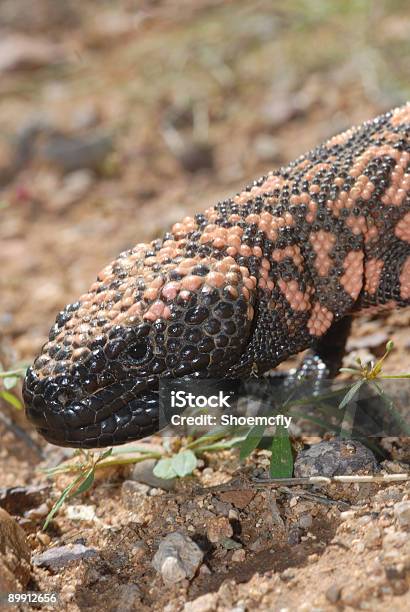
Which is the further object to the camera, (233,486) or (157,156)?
(157,156)

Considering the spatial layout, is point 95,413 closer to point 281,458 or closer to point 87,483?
point 87,483

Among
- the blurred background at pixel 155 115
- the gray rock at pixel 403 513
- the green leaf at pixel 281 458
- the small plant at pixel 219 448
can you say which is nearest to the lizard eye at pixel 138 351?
the small plant at pixel 219 448

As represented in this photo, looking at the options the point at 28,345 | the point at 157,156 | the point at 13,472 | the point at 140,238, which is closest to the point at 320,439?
the point at 13,472

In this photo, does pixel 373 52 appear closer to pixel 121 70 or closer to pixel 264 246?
pixel 121 70

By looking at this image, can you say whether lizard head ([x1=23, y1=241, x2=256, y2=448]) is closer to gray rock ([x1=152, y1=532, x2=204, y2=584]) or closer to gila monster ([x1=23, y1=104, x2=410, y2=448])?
gila monster ([x1=23, y1=104, x2=410, y2=448])

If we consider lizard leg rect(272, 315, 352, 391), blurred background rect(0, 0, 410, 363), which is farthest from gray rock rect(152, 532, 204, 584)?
blurred background rect(0, 0, 410, 363)

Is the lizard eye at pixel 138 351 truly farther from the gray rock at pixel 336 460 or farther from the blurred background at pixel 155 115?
the blurred background at pixel 155 115
